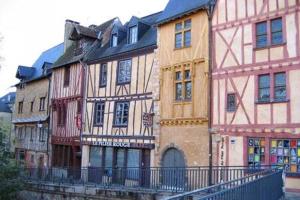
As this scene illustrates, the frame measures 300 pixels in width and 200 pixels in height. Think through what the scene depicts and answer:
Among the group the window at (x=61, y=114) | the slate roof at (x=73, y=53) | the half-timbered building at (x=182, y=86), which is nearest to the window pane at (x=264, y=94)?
the half-timbered building at (x=182, y=86)

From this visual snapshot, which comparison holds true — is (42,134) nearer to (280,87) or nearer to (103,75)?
(103,75)

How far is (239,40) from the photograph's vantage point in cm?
1566

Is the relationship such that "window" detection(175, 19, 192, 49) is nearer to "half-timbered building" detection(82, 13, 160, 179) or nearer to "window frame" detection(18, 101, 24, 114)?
"half-timbered building" detection(82, 13, 160, 179)

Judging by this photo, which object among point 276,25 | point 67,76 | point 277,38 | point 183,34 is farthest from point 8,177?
point 276,25

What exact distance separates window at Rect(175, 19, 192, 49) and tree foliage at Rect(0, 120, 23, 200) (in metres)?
10.2

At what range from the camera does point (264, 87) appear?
14.7 metres

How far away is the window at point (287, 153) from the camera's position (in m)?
13.5

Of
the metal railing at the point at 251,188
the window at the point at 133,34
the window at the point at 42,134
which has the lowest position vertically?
the metal railing at the point at 251,188

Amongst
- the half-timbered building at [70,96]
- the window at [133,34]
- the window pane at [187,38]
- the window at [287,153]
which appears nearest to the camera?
the window at [287,153]

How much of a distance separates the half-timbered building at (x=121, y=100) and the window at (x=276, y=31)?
654 centimetres

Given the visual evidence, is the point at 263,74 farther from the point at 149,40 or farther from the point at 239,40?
the point at 149,40

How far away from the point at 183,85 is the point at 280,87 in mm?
4685

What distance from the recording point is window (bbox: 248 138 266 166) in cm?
1446

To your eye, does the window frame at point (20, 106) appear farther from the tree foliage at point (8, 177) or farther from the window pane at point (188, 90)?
the window pane at point (188, 90)
